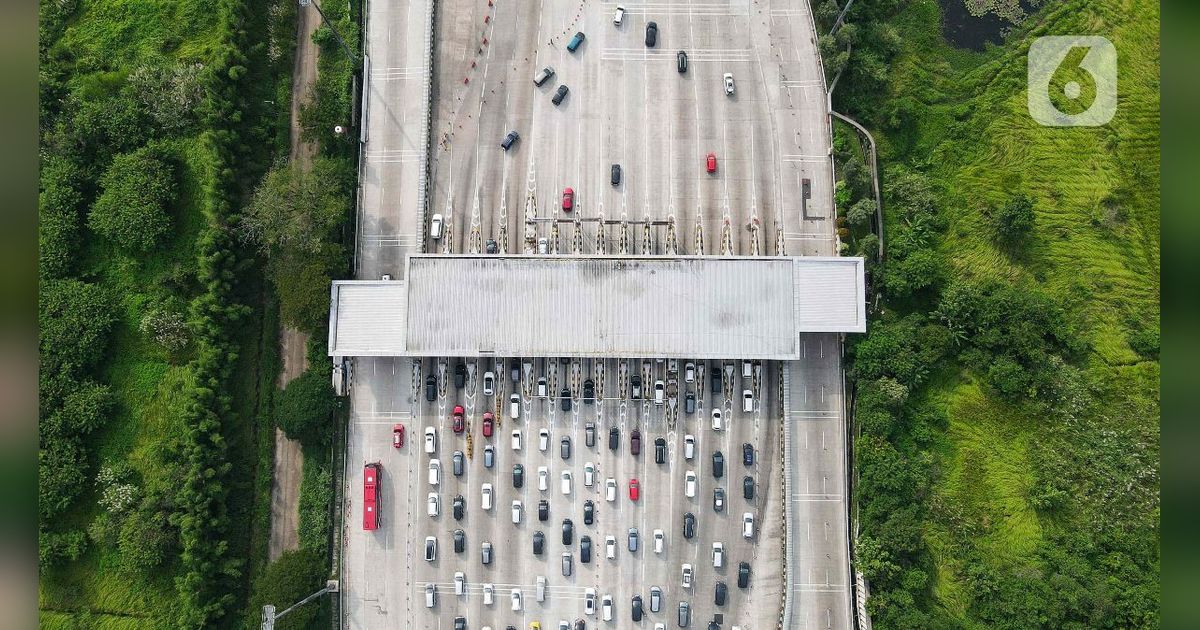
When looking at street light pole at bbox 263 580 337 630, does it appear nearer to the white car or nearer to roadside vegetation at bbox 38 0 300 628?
roadside vegetation at bbox 38 0 300 628

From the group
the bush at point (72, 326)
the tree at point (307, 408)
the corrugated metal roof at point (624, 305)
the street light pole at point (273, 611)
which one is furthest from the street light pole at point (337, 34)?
the street light pole at point (273, 611)

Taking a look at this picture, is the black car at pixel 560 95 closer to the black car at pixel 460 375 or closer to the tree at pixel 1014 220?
the black car at pixel 460 375

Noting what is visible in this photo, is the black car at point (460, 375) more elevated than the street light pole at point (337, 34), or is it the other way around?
the street light pole at point (337, 34)

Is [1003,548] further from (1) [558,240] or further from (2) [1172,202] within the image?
(1) [558,240]

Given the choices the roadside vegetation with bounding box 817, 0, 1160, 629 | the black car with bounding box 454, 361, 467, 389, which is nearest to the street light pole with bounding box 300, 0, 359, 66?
the black car with bounding box 454, 361, 467, 389

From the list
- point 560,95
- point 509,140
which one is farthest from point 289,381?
point 560,95

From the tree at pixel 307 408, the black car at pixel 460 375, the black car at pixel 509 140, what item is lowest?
the tree at pixel 307 408

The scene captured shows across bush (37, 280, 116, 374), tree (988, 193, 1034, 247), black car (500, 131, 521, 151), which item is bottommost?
bush (37, 280, 116, 374)
